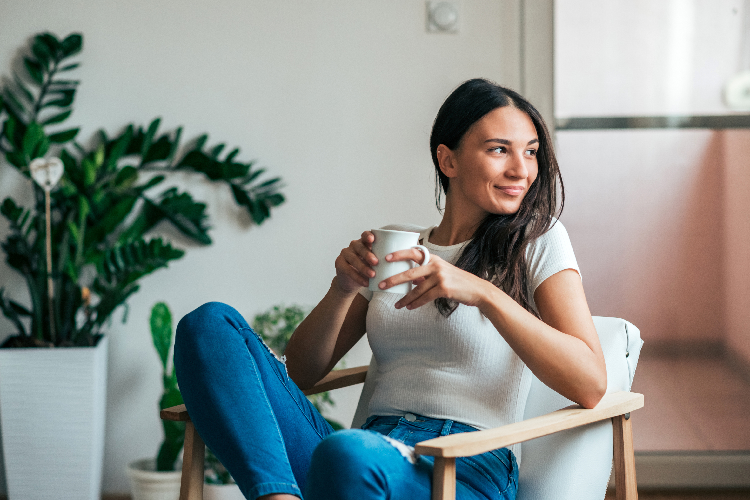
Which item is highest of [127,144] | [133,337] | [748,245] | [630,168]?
[127,144]

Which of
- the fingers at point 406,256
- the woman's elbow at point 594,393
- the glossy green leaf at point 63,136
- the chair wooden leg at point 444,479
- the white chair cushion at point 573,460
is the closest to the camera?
the chair wooden leg at point 444,479

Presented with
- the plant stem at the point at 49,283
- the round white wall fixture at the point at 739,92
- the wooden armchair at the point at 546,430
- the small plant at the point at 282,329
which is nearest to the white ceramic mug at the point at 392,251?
the wooden armchair at the point at 546,430

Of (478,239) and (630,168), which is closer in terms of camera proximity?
(478,239)

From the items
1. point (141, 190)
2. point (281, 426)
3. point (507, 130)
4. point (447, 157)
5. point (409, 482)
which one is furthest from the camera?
point (141, 190)

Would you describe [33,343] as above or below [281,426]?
below

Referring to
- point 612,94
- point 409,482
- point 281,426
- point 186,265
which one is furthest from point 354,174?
point 409,482

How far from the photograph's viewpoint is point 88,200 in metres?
2.40

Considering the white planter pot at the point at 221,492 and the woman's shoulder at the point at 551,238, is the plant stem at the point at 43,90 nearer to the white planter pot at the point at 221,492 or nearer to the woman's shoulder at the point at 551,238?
the white planter pot at the point at 221,492

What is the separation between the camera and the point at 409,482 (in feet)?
3.44

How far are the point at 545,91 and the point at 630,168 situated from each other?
408 millimetres

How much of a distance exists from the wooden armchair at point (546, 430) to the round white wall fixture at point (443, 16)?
135 centimetres

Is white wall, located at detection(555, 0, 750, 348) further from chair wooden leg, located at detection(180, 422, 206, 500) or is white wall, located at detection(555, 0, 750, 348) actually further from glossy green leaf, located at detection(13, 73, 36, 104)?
glossy green leaf, located at detection(13, 73, 36, 104)

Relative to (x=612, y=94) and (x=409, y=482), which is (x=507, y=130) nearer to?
(x=409, y=482)

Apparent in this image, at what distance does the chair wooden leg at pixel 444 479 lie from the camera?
988 mm
